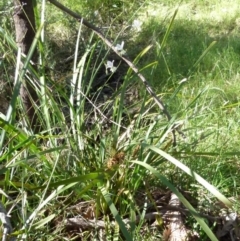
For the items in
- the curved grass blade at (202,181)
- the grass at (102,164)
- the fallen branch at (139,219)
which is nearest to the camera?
the curved grass blade at (202,181)

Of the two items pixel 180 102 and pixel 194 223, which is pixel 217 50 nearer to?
pixel 180 102

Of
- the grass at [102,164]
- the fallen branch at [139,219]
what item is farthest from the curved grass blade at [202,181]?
the fallen branch at [139,219]

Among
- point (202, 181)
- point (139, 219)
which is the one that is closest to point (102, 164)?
point (139, 219)

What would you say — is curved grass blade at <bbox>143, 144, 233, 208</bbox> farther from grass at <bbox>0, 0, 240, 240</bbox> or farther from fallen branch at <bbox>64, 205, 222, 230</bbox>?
fallen branch at <bbox>64, 205, 222, 230</bbox>

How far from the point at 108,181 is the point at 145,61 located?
2.19m

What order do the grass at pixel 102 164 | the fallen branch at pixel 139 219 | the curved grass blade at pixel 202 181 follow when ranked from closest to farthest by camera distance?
the curved grass blade at pixel 202 181
the grass at pixel 102 164
the fallen branch at pixel 139 219

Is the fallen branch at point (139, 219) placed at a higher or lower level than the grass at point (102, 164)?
lower

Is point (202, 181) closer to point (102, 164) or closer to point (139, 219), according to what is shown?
point (139, 219)

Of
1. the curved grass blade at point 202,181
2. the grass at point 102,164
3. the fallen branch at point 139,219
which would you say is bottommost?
the fallen branch at point 139,219

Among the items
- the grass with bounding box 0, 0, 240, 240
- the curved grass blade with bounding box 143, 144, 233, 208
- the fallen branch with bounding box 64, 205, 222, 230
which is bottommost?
the fallen branch with bounding box 64, 205, 222, 230

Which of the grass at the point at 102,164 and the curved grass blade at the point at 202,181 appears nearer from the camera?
the curved grass blade at the point at 202,181

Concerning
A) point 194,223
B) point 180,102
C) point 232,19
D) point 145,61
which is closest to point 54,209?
point 194,223

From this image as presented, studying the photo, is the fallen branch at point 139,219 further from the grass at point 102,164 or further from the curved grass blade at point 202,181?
the curved grass blade at point 202,181

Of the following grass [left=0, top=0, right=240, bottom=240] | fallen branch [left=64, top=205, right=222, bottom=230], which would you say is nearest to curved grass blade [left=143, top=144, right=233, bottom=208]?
grass [left=0, top=0, right=240, bottom=240]
